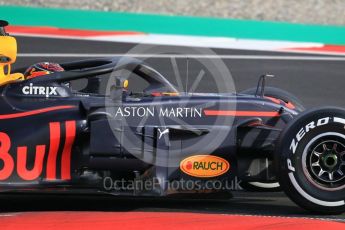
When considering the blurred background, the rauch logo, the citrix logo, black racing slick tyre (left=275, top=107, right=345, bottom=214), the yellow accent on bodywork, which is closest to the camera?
black racing slick tyre (left=275, top=107, right=345, bottom=214)

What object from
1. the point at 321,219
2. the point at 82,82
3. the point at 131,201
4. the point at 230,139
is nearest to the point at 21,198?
the point at 131,201

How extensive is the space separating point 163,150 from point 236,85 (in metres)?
6.66

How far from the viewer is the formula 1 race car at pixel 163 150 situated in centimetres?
629

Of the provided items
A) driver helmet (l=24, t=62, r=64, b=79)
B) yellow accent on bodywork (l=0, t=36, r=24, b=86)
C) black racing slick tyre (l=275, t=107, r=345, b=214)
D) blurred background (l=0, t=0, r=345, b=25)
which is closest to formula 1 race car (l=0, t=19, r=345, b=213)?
black racing slick tyre (l=275, t=107, r=345, b=214)

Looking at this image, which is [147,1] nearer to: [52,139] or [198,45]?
[198,45]

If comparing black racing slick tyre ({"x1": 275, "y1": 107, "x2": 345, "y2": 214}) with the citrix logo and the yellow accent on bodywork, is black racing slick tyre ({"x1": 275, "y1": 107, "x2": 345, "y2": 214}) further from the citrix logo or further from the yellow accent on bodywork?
the yellow accent on bodywork

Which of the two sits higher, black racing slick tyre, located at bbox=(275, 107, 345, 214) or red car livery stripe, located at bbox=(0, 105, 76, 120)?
red car livery stripe, located at bbox=(0, 105, 76, 120)

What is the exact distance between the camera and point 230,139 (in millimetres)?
6395

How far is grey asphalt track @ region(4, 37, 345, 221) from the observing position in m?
6.76

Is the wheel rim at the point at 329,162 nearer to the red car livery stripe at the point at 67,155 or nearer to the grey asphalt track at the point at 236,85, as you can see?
the grey asphalt track at the point at 236,85

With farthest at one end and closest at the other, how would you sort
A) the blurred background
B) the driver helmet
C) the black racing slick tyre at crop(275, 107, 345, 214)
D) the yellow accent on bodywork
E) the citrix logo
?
the blurred background < the driver helmet < the yellow accent on bodywork < the citrix logo < the black racing slick tyre at crop(275, 107, 345, 214)

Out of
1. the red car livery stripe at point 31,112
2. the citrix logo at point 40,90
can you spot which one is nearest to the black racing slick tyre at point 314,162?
the red car livery stripe at point 31,112

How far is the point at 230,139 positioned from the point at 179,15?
43.5ft

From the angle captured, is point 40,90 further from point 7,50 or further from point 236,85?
point 236,85
